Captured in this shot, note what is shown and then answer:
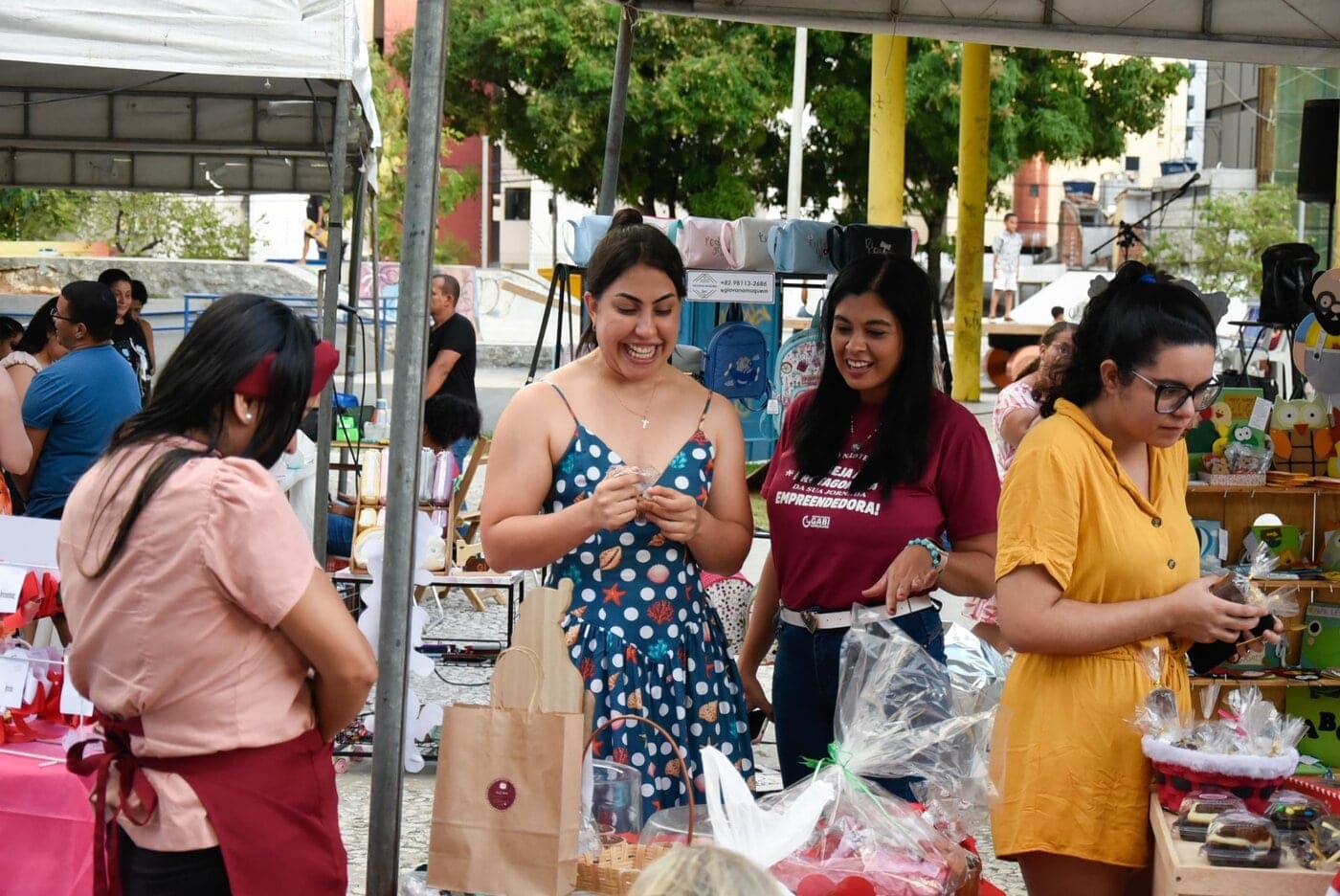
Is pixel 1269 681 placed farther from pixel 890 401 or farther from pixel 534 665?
pixel 534 665

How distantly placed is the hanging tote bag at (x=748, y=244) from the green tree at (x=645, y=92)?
13464 millimetres

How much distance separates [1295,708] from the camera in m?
4.62

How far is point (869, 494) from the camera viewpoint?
10.1 ft

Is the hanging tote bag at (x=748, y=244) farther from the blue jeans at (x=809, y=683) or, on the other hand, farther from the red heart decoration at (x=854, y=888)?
the red heart decoration at (x=854, y=888)

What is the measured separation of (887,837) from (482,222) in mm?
43498

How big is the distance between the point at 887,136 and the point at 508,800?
13.1 m

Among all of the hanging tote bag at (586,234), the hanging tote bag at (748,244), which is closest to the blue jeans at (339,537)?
the hanging tote bag at (586,234)

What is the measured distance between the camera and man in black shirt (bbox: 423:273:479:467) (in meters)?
9.23

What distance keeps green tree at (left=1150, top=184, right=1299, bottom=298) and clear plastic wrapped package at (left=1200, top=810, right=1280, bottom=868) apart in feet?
84.2

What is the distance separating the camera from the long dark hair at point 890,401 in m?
3.08

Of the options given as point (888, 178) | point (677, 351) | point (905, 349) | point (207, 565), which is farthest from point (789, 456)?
point (888, 178)

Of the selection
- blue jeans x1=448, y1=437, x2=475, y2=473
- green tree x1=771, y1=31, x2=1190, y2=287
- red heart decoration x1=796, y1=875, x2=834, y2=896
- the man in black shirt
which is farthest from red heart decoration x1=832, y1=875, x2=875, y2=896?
green tree x1=771, y1=31, x2=1190, y2=287

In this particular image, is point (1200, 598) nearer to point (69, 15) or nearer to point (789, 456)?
point (789, 456)

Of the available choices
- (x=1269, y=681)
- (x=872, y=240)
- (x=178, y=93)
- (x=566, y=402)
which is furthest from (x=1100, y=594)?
(x=178, y=93)
